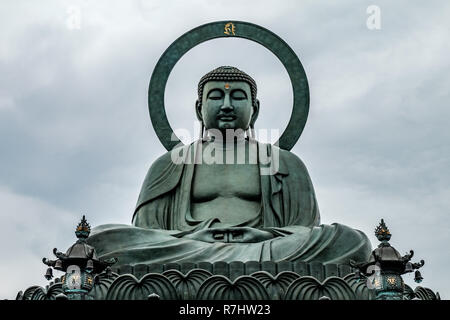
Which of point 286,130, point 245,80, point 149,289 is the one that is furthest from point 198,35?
point 149,289

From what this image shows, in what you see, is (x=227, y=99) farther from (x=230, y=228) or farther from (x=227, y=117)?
(x=230, y=228)

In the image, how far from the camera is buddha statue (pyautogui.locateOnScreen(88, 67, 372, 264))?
364 inches

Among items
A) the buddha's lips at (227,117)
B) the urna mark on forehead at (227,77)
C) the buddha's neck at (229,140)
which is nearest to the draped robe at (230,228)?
the buddha's neck at (229,140)

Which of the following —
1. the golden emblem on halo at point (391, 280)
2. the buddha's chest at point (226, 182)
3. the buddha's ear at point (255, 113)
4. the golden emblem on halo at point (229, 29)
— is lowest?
the golden emblem on halo at point (391, 280)

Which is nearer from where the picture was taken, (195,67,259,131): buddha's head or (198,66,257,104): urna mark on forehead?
(195,67,259,131): buddha's head

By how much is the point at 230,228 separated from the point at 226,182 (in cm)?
118

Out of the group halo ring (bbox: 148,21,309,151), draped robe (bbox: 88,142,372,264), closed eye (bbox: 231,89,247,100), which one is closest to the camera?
draped robe (bbox: 88,142,372,264)

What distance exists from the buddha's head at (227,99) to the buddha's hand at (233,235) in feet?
5.99

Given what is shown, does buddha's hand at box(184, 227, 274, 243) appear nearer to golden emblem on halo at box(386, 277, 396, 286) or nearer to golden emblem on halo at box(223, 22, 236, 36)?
golden emblem on halo at box(386, 277, 396, 286)

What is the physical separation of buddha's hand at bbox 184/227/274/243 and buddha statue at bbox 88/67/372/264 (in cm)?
1

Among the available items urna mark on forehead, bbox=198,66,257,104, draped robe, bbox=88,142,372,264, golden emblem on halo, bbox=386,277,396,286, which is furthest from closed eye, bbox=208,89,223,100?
golden emblem on halo, bbox=386,277,396,286

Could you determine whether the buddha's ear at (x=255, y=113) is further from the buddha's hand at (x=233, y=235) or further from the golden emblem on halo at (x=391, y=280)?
the golden emblem on halo at (x=391, y=280)

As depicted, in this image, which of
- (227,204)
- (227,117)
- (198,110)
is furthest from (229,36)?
(227,204)

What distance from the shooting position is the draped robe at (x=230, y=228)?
9.17 m
